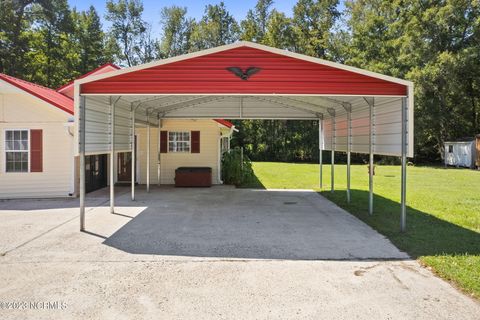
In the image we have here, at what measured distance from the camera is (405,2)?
3097 cm

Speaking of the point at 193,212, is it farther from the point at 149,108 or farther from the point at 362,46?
the point at 362,46

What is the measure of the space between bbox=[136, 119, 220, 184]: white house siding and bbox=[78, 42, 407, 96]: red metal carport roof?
26.5ft

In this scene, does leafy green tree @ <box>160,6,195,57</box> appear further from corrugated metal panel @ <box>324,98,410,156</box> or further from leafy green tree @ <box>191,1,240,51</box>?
corrugated metal panel @ <box>324,98,410,156</box>

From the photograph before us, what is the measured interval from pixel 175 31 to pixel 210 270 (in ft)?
129

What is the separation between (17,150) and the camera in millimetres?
11117

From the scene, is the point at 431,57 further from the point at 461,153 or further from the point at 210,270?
the point at 210,270

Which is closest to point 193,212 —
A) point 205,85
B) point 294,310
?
point 205,85

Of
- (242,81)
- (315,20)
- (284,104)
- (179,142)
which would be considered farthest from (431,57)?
(242,81)

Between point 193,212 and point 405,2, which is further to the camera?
point 405,2

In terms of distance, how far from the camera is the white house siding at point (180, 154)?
Answer: 597 inches

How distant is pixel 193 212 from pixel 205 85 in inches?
140

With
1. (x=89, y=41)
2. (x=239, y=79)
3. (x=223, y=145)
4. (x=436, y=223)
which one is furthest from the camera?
(x=89, y=41)

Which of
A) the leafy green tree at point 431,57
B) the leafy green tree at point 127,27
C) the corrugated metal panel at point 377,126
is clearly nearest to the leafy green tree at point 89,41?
the leafy green tree at point 127,27

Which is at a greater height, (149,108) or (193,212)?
(149,108)
